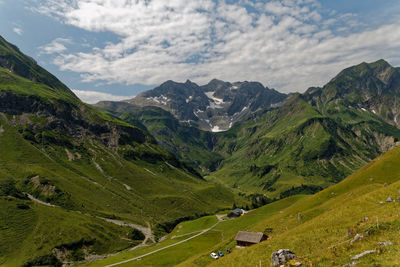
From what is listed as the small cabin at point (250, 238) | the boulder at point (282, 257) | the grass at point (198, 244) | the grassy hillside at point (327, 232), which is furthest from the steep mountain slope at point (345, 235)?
the grass at point (198, 244)

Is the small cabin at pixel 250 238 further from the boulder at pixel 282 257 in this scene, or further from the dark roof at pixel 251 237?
the boulder at pixel 282 257

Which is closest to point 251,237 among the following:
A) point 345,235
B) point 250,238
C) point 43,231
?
point 250,238

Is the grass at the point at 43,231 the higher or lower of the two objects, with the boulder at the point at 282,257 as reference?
lower

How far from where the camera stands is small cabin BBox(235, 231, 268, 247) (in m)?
64.2

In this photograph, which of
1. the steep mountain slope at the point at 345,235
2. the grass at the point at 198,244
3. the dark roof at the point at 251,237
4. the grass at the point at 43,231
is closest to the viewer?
the steep mountain slope at the point at 345,235

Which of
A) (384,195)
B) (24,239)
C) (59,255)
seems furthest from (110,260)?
(384,195)

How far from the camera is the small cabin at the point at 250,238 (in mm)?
64250

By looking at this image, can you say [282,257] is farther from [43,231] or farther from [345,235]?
[43,231]

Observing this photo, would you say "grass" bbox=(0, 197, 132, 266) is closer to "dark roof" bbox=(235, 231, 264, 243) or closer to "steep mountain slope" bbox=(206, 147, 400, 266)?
"steep mountain slope" bbox=(206, 147, 400, 266)

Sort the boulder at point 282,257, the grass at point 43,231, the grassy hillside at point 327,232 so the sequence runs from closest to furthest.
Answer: the grassy hillside at point 327,232
the boulder at point 282,257
the grass at point 43,231

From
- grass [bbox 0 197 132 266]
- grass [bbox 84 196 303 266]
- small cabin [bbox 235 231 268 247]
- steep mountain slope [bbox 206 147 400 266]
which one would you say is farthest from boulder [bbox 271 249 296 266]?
grass [bbox 0 197 132 266]

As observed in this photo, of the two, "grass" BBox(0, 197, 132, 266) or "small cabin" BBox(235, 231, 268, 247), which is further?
"grass" BBox(0, 197, 132, 266)

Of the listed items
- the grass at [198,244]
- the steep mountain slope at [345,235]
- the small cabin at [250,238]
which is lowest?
the grass at [198,244]

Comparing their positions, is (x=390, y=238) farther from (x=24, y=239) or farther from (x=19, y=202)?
(x=19, y=202)
